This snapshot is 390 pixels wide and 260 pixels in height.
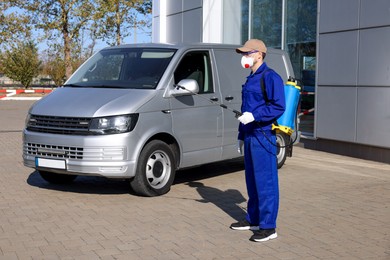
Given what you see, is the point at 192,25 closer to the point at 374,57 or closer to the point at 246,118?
the point at 374,57

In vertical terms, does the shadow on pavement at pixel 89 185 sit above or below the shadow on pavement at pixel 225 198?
above

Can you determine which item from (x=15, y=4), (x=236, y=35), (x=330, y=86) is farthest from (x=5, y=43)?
(x=330, y=86)

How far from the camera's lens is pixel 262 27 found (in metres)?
15.6

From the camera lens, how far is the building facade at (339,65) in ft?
35.7

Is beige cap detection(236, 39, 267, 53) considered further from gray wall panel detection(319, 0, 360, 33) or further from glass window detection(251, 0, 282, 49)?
glass window detection(251, 0, 282, 49)

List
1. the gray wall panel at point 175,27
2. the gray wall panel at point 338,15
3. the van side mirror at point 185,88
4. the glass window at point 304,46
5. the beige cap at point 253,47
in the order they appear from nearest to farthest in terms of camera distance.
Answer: the beige cap at point 253,47
the van side mirror at point 185,88
the gray wall panel at point 338,15
the glass window at point 304,46
the gray wall panel at point 175,27

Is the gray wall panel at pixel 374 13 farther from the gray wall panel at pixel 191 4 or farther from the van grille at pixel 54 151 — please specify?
the gray wall panel at pixel 191 4

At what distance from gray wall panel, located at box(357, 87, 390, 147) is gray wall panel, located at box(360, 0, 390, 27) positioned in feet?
3.97

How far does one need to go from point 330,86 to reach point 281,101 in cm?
683

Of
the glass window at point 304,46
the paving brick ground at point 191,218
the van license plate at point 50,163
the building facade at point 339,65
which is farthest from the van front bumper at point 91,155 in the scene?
the glass window at point 304,46

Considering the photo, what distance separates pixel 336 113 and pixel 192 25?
285 inches

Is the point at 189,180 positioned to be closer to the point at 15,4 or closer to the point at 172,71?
the point at 172,71

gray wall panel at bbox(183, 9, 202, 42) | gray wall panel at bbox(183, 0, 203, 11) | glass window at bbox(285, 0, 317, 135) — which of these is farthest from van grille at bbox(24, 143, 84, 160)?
gray wall panel at bbox(183, 0, 203, 11)

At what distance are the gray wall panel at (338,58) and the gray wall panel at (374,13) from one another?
1.14 ft
